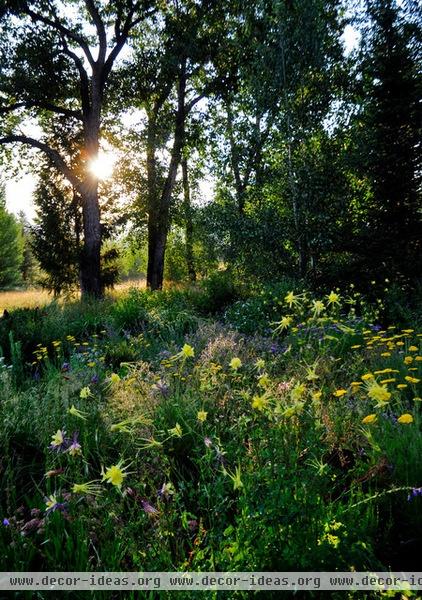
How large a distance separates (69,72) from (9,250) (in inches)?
1003

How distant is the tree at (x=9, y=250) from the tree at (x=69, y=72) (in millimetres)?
22267

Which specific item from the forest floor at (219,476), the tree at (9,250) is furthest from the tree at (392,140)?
the tree at (9,250)

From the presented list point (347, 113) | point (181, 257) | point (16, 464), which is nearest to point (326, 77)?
point (347, 113)

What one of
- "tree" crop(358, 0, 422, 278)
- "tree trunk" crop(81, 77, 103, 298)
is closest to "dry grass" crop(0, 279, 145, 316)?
"tree trunk" crop(81, 77, 103, 298)

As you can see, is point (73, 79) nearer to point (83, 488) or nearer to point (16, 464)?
point (16, 464)

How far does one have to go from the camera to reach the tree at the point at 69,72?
11125mm

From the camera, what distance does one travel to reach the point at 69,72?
12.5 meters

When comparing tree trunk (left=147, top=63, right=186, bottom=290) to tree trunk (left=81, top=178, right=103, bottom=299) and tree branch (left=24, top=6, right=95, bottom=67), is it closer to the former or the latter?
tree trunk (left=81, top=178, right=103, bottom=299)

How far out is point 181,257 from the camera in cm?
2027

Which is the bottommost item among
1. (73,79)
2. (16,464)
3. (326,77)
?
(16,464)

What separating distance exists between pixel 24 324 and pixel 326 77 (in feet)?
27.0

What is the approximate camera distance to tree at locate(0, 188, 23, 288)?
32.4 meters

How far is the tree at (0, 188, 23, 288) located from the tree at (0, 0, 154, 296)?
73.1 feet

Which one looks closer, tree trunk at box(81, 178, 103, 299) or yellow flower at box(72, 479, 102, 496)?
yellow flower at box(72, 479, 102, 496)
